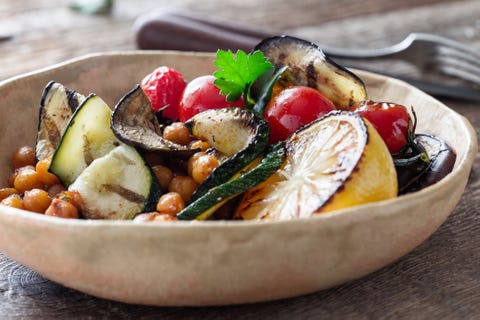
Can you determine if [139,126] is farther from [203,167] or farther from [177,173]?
[203,167]

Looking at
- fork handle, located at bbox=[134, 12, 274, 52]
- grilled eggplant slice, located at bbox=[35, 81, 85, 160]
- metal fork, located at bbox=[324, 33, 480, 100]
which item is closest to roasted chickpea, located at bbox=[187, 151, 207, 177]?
grilled eggplant slice, located at bbox=[35, 81, 85, 160]

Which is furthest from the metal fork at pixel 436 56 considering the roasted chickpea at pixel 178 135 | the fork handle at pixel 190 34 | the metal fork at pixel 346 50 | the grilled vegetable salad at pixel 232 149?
the roasted chickpea at pixel 178 135

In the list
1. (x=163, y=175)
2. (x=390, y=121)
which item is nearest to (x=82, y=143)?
(x=163, y=175)

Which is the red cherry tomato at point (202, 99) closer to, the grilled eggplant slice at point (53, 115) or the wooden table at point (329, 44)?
the grilled eggplant slice at point (53, 115)

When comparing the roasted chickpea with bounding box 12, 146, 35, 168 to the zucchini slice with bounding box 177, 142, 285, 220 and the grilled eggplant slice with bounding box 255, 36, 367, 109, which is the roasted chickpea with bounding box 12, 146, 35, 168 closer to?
the zucchini slice with bounding box 177, 142, 285, 220

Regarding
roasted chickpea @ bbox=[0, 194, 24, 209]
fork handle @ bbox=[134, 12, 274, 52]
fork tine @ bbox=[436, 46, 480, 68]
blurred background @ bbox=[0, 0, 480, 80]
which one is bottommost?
blurred background @ bbox=[0, 0, 480, 80]

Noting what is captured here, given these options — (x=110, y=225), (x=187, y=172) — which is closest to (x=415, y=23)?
(x=187, y=172)
